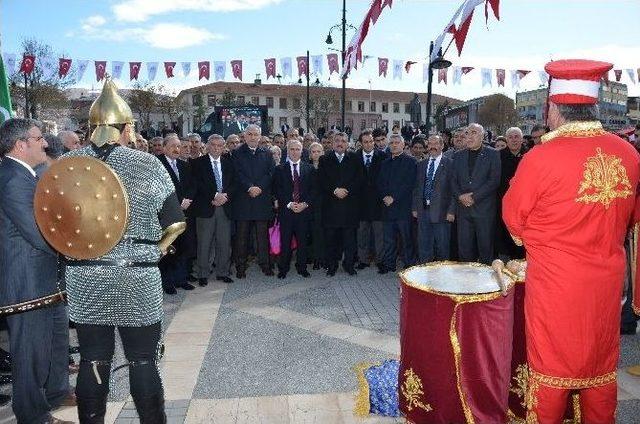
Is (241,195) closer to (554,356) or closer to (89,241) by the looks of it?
(89,241)

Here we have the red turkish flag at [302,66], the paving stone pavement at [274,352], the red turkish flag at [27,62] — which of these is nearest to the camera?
A: the paving stone pavement at [274,352]

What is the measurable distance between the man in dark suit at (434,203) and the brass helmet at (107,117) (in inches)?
213

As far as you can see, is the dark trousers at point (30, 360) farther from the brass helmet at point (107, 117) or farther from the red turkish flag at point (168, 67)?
the red turkish flag at point (168, 67)

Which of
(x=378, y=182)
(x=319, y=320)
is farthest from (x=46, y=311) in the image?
(x=378, y=182)

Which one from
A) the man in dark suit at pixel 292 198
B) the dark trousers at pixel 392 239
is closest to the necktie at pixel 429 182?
the dark trousers at pixel 392 239

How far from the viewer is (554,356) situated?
2.59 m

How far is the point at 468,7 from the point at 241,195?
174 inches

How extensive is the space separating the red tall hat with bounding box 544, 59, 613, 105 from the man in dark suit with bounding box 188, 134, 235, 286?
541cm

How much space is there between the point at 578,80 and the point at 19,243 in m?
3.31

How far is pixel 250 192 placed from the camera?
755 cm

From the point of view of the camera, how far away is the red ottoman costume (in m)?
2.52

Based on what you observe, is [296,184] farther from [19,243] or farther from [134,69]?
[134,69]

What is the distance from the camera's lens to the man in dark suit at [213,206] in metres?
7.36

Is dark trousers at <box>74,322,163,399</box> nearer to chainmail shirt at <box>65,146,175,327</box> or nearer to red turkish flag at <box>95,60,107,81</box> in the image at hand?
chainmail shirt at <box>65,146,175,327</box>
